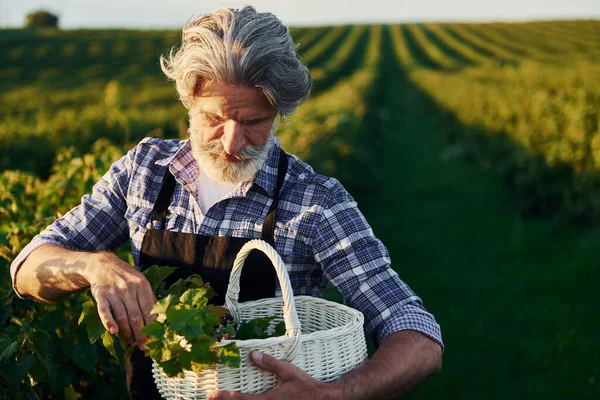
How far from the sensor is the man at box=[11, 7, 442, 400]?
2.02 meters

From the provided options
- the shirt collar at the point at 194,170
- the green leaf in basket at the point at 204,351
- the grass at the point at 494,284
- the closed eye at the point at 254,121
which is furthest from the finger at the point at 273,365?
the grass at the point at 494,284

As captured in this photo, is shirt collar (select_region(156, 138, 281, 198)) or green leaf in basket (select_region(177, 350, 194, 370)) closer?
green leaf in basket (select_region(177, 350, 194, 370))

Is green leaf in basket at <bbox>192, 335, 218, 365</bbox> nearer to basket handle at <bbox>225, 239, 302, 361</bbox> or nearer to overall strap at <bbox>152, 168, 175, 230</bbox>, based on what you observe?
basket handle at <bbox>225, 239, 302, 361</bbox>

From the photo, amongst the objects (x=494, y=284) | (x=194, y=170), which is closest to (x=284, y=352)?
(x=194, y=170)

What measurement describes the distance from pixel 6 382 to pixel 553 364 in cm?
383

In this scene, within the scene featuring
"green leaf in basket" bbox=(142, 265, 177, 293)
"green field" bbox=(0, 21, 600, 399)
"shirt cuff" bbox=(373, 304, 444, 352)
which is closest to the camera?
"green leaf in basket" bbox=(142, 265, 177, 293)

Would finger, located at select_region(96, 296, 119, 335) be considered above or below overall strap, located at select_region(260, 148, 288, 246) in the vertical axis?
below

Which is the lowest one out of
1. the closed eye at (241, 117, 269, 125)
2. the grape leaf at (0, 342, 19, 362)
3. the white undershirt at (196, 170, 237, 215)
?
the grape leaf at (0, 342, 19, 362)

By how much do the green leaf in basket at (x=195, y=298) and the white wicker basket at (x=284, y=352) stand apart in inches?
5.0

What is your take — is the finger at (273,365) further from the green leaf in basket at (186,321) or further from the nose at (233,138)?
the nose at (233,138)

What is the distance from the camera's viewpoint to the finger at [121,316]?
5.67 feet

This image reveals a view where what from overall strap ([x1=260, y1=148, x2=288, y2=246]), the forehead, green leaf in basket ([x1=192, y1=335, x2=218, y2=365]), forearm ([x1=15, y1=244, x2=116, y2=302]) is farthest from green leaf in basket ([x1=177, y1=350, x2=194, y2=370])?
the forehead

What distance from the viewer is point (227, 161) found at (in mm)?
2188

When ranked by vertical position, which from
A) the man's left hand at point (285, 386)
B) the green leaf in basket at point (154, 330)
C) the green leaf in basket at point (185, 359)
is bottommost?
the man's left hand at point (285, 386)
